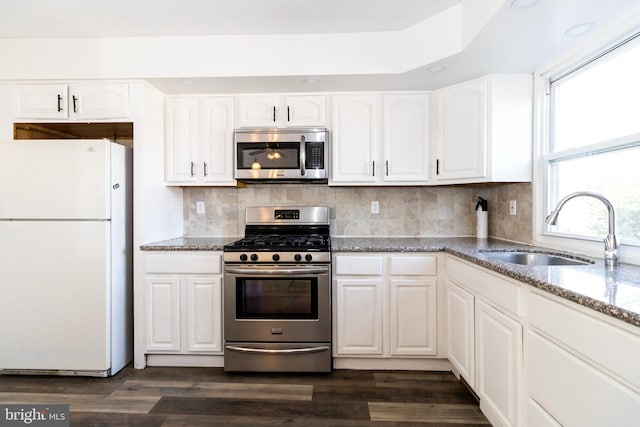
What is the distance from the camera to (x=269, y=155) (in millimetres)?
2570

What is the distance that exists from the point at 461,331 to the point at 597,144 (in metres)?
1.33

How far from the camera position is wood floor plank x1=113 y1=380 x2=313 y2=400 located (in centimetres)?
205

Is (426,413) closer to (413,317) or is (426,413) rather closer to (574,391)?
Answer: (413,317)

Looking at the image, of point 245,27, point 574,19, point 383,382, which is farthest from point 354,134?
point 383,382

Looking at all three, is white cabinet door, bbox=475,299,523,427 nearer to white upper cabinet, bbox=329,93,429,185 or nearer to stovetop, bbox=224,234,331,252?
stovetop, bbox=224,234,331,252

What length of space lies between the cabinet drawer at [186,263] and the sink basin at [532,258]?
1.87 metres

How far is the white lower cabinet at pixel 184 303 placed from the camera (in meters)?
2.38

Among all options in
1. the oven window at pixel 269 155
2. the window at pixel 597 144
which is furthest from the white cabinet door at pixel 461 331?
the oven window at pixel 269 155

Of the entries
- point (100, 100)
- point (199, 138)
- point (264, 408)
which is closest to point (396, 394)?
point (264, 408)

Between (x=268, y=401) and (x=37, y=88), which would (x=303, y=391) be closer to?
(x=268, y=401)

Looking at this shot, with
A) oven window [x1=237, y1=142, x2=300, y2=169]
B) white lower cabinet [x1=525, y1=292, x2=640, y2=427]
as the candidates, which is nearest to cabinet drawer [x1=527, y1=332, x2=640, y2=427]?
white lower cabinet [x1=525, y1=292, x2=640, y2=427]

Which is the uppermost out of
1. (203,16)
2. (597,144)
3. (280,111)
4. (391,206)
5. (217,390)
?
(203,16)

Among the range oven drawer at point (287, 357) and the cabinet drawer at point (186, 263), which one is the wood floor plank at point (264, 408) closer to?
the range oven drawer at point (287, 357)

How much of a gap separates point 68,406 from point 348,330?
180 cm
